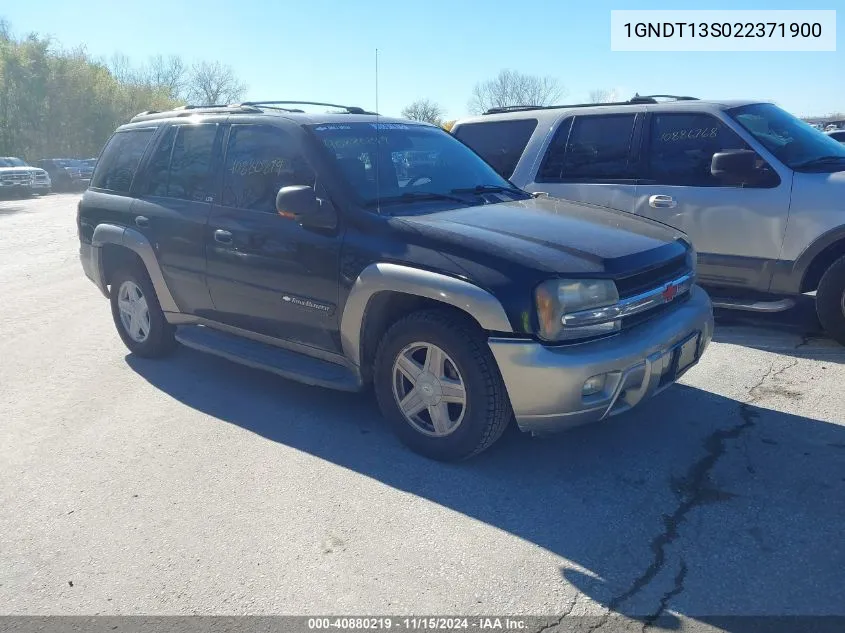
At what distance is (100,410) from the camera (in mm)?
4820

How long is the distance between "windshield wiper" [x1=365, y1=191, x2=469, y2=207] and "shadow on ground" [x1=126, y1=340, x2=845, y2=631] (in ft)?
4.38

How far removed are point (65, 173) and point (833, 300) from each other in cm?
3673

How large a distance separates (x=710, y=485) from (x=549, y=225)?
156cm

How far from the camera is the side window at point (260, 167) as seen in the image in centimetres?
446

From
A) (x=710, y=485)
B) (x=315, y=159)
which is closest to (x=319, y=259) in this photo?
(x=315, y=159)

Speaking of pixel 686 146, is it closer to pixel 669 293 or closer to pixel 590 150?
pixel 590 150

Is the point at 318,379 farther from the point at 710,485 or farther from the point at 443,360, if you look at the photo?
the point at 710,485

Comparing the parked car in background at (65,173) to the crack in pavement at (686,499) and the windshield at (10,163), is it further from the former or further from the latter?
the crack in pavement at (686,499)

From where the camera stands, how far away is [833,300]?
219 inches

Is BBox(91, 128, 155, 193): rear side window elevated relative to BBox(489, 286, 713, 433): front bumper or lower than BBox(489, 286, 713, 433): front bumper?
elevated

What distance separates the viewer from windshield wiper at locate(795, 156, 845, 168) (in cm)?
579

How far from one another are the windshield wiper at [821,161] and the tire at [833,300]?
810 millimetres

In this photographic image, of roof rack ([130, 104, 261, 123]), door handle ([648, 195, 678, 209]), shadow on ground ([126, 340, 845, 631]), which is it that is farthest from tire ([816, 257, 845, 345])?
roof rack ([130, 104, 261, 123])

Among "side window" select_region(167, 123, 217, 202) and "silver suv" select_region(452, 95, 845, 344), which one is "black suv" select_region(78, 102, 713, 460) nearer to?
"side window" select_region(167, 123, 217, 202)
